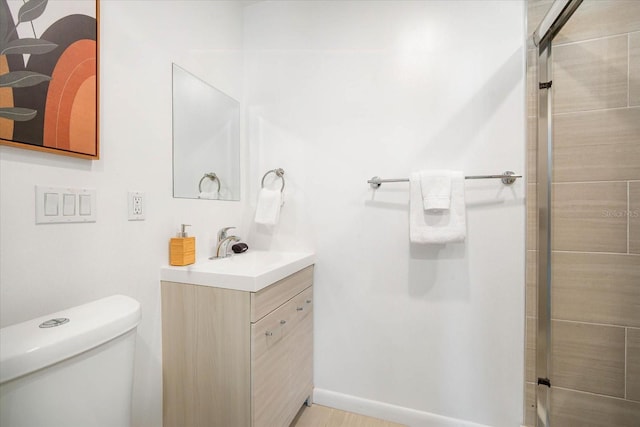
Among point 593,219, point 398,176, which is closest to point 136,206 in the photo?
point 398,176

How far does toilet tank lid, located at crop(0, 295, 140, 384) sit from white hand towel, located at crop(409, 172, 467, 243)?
113cm

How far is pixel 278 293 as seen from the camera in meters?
1.19

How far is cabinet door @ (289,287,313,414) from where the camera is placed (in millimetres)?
1354

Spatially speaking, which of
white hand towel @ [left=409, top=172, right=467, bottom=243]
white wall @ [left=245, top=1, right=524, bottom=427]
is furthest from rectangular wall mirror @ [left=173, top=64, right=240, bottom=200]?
white hand towel @ [left=409, top=172, right=467, bottom=243]

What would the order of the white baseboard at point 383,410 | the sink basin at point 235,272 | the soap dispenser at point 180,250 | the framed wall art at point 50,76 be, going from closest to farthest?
1. the framed wall art at point 50,76
2. the sink basin at point 235,272
3. the soap dispenser at point 180,250
4. the white baseboard at point 383,410

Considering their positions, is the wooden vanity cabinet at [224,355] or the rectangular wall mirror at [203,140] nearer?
the wooden vanity cabinet at [224,355]

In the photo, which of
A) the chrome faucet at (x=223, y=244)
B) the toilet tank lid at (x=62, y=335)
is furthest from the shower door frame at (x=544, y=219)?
the toilet tank lid at (x=62, y=335)

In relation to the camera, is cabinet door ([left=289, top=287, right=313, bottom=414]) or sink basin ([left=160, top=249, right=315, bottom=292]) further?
cabinet door ([left=289, top=287, right=313, bottom=414])

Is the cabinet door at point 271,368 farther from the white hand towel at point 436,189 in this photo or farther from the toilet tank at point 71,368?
the white hand towel at point 436,189

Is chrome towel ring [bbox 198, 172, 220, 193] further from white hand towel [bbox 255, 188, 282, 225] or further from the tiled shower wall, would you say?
the tiled shower wall

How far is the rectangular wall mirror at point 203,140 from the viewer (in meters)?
1.27

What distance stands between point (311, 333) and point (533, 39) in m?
1.77

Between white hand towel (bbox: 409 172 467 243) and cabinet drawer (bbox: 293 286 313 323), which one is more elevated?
white hand towel (bbox: 409 172 467 243)

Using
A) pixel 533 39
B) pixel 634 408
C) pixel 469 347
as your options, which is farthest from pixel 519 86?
pixel 634 408
